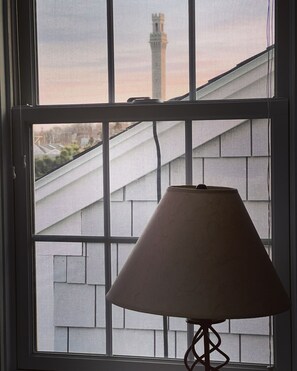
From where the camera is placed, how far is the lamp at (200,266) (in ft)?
4.80

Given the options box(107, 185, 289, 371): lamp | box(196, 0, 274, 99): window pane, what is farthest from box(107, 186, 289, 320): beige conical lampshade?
box(196, 0, 274, 99): window pane

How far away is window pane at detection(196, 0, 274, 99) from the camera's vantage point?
2.19 metres

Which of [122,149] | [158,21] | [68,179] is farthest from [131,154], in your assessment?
[158,21]

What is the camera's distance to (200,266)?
1479 millimetres

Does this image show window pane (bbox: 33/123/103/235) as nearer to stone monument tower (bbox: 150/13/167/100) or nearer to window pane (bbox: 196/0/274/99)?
stone monument tower (bbox: 150/13/167/100)

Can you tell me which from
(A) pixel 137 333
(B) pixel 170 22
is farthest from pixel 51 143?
(A) pixel 137 333

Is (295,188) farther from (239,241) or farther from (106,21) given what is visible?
(106,21)

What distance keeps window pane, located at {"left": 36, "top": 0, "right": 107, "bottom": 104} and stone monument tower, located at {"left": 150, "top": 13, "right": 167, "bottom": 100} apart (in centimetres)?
17

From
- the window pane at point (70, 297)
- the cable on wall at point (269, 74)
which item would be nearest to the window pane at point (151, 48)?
the cable on wall at point (269, 74)

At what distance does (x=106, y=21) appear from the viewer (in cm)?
231

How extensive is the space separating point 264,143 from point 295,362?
72cm

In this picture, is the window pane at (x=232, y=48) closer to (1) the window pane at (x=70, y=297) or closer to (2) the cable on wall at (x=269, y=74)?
(2) the cable on wall at (x=269, y=74)

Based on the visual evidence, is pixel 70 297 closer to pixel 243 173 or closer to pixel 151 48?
pixel 243 173

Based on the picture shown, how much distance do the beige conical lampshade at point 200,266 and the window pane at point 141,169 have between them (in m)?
0.69
